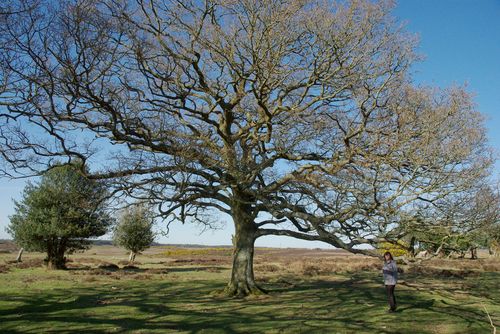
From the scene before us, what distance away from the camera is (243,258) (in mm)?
19047

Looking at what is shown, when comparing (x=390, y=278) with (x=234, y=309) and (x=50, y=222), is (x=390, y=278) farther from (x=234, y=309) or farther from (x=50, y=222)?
(x=50, y=222)

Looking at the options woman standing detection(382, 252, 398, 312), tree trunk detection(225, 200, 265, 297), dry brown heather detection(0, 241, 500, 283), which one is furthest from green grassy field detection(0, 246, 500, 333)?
dry brown heather detection(0, 241, 500, 283)

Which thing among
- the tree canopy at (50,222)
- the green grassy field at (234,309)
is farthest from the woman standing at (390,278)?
the tree canopy at (50,222)

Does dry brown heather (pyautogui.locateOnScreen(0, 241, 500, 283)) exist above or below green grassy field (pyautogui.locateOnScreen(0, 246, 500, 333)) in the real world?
above

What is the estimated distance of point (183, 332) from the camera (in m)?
11.4

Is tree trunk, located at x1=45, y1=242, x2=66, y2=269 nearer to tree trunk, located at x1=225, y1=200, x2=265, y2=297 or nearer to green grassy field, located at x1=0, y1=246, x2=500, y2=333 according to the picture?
green grassy field, located at x1=0, y1=246, x2=500, y2=333

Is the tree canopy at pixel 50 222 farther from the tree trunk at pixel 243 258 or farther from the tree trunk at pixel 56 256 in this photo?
the tree trunk at pixel 243 258

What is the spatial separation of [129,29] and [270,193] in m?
8.25

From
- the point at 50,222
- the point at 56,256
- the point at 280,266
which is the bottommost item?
the point at 280,266

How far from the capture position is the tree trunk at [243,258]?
18875 millimetres

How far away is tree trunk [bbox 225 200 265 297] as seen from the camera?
18875mm

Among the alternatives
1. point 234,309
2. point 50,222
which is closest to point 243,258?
point 234,309

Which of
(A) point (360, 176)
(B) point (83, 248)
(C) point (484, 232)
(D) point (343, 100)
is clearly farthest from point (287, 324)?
Result: (B) point (83, 248)

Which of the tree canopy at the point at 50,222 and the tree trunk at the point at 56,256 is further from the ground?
the tree canopy at the point at 50,222
